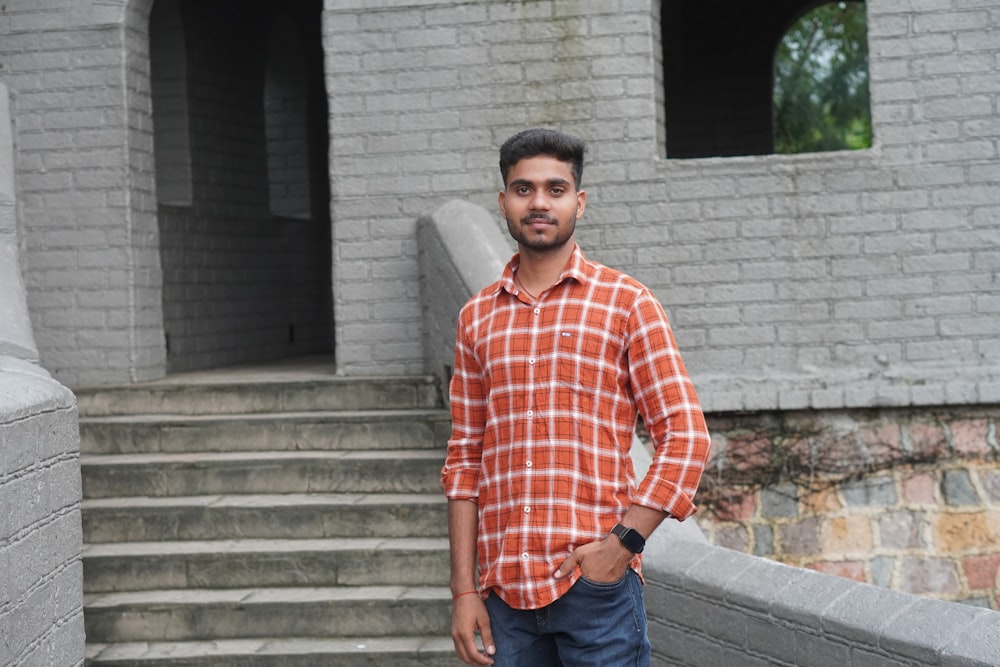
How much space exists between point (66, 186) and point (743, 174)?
3652 millimetres

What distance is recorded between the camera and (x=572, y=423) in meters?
2.79

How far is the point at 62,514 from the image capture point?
14.5 ft

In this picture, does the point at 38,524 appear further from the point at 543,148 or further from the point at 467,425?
the point at 543,148

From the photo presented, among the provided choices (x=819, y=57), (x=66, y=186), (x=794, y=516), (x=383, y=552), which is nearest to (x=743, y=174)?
(x=794, y=516)

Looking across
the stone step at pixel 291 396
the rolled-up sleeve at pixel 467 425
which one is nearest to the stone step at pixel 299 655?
the stone step at pixel 291 396

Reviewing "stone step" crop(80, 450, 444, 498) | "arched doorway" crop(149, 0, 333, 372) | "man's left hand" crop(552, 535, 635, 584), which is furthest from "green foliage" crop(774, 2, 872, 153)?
"man's left hand" crop(552, 535, 635, 584)

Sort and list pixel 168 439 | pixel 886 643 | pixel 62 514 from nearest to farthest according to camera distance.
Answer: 1. pixel 886 643
2. pixel 62 514
3. pixel 168 439

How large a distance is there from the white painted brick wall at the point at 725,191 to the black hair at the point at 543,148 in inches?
178

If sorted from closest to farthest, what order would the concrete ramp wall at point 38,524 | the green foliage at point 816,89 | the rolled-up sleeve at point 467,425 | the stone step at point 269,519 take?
the rolled-up sleeve at point 467,425
the concrete ramp wall at point 38,524
the stone step at point 269,519
the green foliage at point 816,89

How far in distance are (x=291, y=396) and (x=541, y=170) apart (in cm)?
447

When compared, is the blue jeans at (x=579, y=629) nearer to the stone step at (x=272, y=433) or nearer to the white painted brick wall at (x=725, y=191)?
the stone step at (x=272, y=433)

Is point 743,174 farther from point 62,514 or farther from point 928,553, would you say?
point 62,514

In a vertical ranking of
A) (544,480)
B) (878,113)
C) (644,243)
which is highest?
(878,113)

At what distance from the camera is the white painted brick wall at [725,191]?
7137mm
